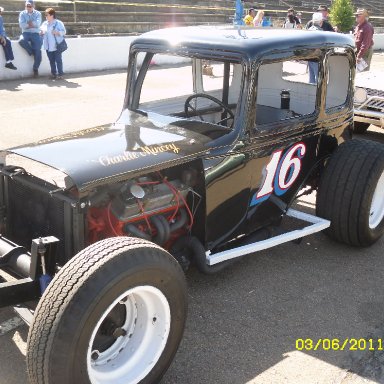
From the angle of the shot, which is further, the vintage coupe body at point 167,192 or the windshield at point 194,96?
the windshield at point 194,96

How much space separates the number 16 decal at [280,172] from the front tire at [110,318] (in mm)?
1359

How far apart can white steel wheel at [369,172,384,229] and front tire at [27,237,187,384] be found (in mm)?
2351

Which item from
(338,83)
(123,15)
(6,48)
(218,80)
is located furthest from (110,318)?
(123,15)

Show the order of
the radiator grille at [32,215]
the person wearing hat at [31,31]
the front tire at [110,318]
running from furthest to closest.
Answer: the person wearing hat at [31,31]
the radiator grille at [32,215]
the front tire at [110,318]

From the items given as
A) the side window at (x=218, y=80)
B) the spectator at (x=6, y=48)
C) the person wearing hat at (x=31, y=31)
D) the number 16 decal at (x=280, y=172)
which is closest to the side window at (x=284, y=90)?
the side window at (x=218, y=80)

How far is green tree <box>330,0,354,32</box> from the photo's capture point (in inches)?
885

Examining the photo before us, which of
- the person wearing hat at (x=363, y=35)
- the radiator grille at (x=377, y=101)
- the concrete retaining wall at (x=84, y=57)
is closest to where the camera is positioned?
the radiator grille at (x=377, y=101)

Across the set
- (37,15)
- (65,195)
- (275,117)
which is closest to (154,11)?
(37,15)

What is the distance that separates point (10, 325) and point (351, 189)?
2689mm

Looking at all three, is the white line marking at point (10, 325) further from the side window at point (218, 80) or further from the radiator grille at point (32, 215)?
the side window at point (218, 80)

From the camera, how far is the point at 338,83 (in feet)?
15.6

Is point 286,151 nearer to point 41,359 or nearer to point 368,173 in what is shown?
point 368,173

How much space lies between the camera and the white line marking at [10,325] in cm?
335
